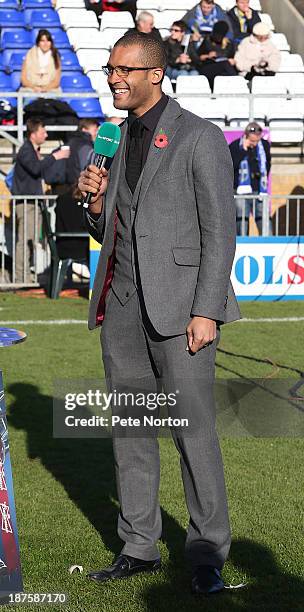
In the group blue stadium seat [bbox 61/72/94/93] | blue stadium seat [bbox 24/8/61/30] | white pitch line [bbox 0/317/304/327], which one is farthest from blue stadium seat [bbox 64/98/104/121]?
white pitch line [bbox 0/317/304/327]

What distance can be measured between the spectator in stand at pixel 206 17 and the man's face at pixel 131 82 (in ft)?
52.3

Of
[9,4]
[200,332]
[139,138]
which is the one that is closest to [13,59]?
[9,4]

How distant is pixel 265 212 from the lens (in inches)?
631

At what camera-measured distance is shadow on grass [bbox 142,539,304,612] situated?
464cm

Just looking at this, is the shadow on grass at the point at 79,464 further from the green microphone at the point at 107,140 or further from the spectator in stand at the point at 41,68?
the spectator in stand at the point at 41,68

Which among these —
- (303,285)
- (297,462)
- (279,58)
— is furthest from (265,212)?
(297,462)

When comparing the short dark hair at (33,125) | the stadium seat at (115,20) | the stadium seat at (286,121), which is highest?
the stadium seat at (115,20)

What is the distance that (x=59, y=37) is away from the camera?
70.6 feet

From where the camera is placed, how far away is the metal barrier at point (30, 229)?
15586 mm

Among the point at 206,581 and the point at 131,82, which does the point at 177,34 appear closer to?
the point at 131,82

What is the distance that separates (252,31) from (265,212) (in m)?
5.55

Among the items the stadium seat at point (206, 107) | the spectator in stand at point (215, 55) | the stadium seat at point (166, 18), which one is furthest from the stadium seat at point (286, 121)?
the stadium seat at point (166, 18)

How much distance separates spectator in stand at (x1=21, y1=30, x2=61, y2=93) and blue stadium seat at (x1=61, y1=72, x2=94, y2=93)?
1169 millimetres

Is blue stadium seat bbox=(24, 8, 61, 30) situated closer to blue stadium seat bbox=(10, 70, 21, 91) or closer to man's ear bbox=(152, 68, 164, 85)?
blue stadium seat bbox=(10, 70, 21, 91)
